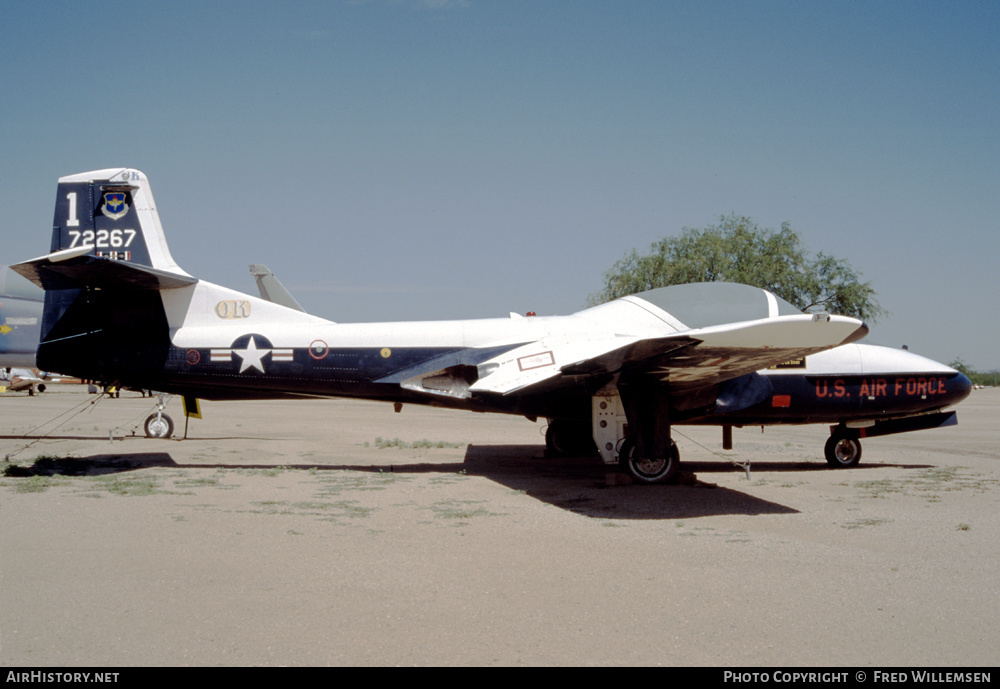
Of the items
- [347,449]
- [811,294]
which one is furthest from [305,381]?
[811,294]

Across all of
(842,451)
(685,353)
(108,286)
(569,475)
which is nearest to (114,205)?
(108,286)

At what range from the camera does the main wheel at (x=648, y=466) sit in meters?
10.1

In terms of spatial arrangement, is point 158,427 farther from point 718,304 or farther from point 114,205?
point 718,304

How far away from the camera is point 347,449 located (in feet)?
47.8

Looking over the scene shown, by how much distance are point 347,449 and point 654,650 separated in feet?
37.2

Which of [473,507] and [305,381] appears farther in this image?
[305,381]

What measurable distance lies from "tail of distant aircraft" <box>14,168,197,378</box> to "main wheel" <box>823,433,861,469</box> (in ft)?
36.2

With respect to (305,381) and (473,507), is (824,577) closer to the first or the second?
(473,507)

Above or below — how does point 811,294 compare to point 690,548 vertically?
above

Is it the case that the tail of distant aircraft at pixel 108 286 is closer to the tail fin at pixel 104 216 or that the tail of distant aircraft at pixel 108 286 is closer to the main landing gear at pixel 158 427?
the tail fin at pixel 104 216

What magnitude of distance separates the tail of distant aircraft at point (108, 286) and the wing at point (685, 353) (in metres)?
5.24

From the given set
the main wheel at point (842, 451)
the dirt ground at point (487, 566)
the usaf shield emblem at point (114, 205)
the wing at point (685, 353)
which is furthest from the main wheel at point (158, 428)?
the main wheel at point (842, 451)

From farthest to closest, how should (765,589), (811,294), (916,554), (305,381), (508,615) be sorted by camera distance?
(811,294)
(305,381)
(916,554)
(765,589)
(508,615)

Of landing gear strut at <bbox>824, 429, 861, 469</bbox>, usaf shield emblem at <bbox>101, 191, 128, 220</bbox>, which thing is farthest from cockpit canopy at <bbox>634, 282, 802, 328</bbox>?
usaf shield emblem at <bbox>101, 191, 128, 220</bbox>
